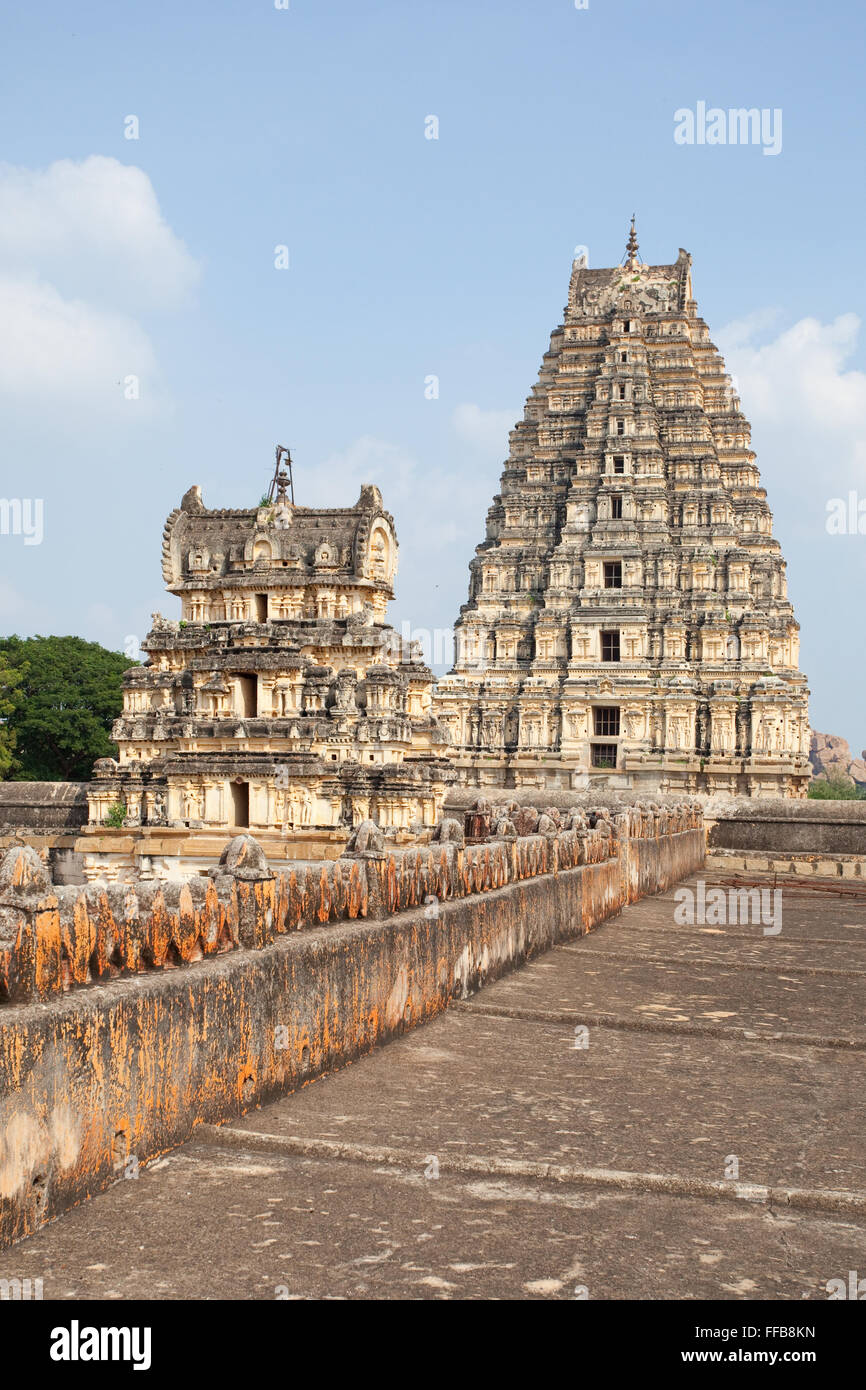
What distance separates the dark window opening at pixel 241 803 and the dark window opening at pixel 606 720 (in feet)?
70.4

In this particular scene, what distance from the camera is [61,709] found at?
50500 millimetres

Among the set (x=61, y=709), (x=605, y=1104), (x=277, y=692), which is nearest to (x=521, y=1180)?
(x=605, y=1104)

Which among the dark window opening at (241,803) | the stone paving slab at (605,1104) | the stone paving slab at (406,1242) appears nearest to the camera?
the stone paving slab at (406,1242)

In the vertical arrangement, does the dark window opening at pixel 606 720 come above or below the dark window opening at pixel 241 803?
above

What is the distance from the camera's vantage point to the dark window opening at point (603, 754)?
1896 inches

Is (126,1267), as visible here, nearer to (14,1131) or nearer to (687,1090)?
(14,1131)

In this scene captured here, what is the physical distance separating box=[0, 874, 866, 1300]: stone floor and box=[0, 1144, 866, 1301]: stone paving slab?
1 centimetres

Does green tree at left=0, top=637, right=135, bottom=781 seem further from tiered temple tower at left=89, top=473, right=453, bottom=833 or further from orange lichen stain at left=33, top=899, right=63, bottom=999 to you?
orange lichen stain at left=33, top=899, right=63, bottom=999

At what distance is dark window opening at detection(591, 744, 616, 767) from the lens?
48.2 meters

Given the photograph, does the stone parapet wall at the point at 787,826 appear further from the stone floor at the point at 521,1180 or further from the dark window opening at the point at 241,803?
the stone floor at the point at 521,1180

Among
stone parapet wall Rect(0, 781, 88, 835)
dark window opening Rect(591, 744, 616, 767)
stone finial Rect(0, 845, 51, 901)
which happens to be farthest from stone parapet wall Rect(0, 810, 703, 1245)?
dark window opening Rect(591, 744, 616, 767)

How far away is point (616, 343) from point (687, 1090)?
4920 centimetres

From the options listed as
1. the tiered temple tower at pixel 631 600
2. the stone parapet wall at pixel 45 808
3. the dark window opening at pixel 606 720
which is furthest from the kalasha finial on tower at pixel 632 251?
the stone parapet wall at pixel 45 808
